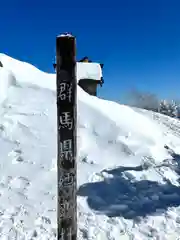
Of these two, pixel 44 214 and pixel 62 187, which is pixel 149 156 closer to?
pixel 44 214

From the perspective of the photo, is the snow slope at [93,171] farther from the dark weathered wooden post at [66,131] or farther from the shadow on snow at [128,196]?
the dark weathered wooden post at [66,131]

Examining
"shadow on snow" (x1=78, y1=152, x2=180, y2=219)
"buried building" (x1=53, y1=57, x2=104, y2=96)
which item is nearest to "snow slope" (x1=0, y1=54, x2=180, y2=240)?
"shadow on snow" (x1=78, y1=152, x2=180, y2=219)

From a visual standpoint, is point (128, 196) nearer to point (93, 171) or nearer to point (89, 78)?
point (93, 171)

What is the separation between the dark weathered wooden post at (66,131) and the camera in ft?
12.6

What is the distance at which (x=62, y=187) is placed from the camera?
4.04 metres

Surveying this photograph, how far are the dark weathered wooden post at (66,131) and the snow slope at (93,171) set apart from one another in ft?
4.89

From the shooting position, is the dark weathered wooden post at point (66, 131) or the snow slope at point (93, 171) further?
the snow slope at point (93, 171)

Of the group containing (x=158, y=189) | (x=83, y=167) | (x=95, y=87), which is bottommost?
(x=158, y=189)

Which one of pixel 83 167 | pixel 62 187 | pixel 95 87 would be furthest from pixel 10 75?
pixel 95 87

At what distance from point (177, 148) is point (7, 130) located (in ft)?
18.3

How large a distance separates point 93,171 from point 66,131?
428 centimetres

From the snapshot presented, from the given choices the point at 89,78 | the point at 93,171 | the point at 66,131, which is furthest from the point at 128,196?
the point at 89,78

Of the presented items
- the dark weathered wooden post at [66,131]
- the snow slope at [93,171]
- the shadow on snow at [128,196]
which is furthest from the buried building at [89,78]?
the dark weathered wooden post at [66,131]

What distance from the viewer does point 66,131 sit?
3943 mm
